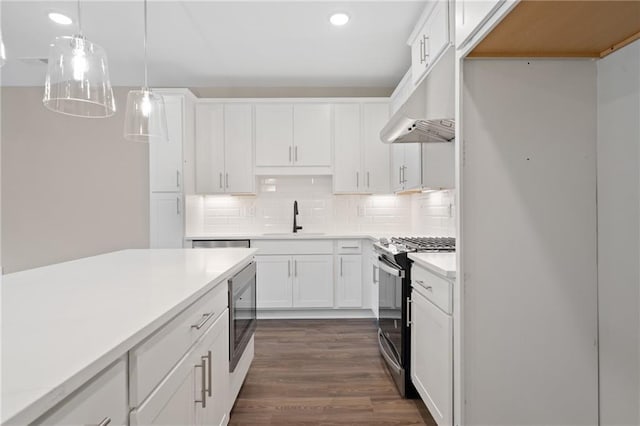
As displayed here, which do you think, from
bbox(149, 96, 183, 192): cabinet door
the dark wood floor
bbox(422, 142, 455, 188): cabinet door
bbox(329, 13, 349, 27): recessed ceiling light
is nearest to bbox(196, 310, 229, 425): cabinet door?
the dark wood floor

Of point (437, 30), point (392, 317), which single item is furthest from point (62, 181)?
point (437, 30)

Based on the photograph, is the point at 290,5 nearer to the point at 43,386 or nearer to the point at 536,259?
the point at 536,259

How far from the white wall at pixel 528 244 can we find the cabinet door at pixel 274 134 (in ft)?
9.23

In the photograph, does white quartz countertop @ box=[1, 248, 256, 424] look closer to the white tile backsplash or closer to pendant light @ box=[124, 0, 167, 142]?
pendant light @ box=[124, 0, 167, 142]

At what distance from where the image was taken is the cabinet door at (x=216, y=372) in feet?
4.24

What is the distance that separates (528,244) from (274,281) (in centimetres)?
280

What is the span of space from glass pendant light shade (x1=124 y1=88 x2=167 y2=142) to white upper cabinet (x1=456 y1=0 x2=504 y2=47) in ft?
5.51

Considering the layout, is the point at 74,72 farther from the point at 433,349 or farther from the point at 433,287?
the point at 433,349

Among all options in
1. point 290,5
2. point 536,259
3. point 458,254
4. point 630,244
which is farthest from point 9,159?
point 630,244

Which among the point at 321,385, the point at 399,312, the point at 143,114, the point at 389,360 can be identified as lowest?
the point at 321,385

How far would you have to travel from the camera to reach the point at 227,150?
3986 millimetres

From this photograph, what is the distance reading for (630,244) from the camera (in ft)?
4.01

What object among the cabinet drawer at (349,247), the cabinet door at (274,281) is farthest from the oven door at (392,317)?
the cabinet door at (274,281)

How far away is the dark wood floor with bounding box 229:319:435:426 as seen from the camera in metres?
1.93
